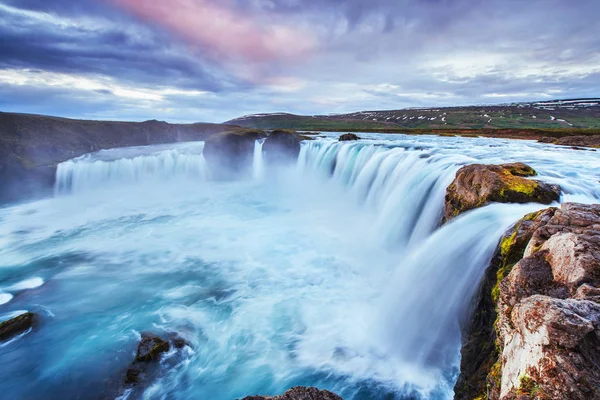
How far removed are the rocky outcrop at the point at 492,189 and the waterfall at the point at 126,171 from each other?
2885 cm

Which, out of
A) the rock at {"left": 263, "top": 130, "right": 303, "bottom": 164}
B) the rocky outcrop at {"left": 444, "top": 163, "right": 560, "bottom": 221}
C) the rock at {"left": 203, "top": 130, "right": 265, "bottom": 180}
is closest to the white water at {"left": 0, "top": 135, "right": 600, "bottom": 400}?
the rocky outcrop at {"left": 444, "top": 163, "right": 560, "bottom": 221}

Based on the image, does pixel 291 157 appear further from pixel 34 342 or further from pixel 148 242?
pixel 34 342

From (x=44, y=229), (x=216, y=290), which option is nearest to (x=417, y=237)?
(x=216, y=290)

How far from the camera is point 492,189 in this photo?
8242mm

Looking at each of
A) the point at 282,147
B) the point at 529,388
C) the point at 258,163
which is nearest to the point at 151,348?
the point at 529,388

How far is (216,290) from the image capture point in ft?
37.4

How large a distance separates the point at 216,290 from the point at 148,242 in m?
7.16

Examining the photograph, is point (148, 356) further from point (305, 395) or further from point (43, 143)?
point (43, 143)

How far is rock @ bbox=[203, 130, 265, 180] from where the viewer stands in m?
33.0

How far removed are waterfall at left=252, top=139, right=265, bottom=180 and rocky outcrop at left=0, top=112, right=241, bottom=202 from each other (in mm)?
20141

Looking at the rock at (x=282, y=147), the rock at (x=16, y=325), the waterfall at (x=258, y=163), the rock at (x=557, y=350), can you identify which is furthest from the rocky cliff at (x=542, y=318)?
the waterfall at (x=258, y=163)

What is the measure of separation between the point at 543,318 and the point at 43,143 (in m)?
45.5

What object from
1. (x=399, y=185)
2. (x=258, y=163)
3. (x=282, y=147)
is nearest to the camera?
(x=399, y=185)

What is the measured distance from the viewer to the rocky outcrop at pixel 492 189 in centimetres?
812
